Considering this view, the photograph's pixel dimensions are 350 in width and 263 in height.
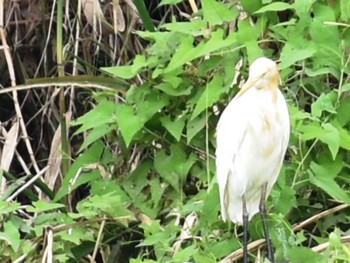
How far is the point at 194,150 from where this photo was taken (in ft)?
8.36

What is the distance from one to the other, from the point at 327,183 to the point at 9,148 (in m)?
0.87

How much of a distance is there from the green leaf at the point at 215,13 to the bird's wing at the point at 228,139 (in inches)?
11.2

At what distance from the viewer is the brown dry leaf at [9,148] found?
2766 millimetres

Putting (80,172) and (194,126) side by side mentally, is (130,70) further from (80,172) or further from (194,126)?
(80,172)

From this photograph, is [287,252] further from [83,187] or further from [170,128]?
[83,187]

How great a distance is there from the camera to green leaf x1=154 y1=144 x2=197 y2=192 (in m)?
2.51

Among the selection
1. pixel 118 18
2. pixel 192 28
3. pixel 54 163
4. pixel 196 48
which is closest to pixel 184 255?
pixel 196 48

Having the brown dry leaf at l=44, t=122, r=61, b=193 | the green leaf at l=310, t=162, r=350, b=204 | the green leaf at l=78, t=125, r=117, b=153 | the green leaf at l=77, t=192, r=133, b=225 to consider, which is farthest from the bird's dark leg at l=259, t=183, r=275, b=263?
the brown dry leaf at l=44, t=122, r=61, b=193

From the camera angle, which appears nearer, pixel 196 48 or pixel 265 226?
pixel 265 226

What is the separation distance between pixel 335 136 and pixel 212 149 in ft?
1.35

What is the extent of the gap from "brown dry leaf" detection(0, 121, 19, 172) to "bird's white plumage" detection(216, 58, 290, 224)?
71 cm

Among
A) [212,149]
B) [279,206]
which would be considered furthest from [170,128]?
[279,206]

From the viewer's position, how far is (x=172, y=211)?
252 centimetres

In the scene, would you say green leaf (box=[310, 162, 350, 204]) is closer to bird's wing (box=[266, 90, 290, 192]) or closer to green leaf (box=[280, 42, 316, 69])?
bird's wing (box=[266, 90, 290, 192])
